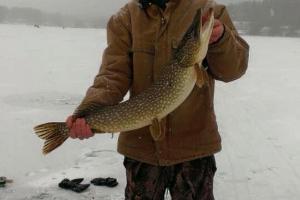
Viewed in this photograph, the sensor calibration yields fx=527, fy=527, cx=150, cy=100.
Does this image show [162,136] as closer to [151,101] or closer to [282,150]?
[151,101]

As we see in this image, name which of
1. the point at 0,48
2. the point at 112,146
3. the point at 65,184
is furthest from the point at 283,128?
the point at 0,48

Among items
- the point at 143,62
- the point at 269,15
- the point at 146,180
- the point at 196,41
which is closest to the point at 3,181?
the point at 146,180

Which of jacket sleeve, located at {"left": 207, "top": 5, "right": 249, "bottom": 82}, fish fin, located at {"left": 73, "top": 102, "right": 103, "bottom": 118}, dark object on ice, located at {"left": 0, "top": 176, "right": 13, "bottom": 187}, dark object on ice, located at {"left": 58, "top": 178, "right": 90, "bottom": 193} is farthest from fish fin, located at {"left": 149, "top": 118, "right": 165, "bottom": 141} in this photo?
dark object on ice, located at {"left": 0, "top": 176, "right": 13, "bottom": 187}

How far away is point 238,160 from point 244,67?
297 cm

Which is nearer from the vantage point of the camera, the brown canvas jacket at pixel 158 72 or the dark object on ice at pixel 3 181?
the brown canvas jacket at pixel 158 72

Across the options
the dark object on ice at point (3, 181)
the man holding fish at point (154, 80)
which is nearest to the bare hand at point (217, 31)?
the man holding fish at point (154, 80)

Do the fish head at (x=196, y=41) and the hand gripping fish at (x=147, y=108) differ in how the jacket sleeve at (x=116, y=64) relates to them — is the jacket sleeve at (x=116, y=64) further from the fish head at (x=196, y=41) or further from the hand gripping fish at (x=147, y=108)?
the fish head at (x=196, y=41)

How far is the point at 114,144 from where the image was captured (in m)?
6.48

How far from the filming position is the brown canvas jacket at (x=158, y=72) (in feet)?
10.1

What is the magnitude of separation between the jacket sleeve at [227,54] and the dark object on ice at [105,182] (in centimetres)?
219

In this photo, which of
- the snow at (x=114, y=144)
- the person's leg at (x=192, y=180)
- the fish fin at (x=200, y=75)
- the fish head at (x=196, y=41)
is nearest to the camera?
the fish head at (x=196, y=41)

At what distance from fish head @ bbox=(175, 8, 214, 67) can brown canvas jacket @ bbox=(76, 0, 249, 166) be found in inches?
11.6

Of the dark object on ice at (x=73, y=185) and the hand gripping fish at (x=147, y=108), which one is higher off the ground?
the hand gripping fish at (x=147, y=108)

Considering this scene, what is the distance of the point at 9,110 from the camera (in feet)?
28.7
